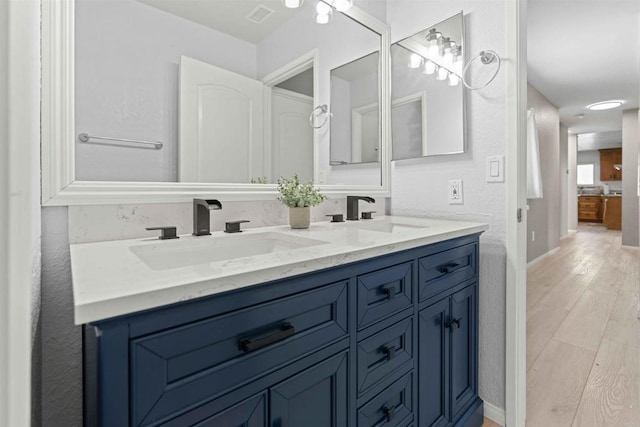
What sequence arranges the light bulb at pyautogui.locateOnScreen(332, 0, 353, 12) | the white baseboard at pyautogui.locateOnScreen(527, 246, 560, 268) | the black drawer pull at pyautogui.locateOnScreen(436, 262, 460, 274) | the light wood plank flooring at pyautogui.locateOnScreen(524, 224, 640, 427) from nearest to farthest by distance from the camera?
the black drawer pull at pyautogui.locateOnScreen(436, 262, 460, 274) → the light wood plank flooring at pyautogui.locateOnScreen(524, 224, 640, 427) → the light bulb at pyautogui.locateOnScreen(332, 0, 353, 12) → the white baseboard at pyautogui.locateOnScreen(527, 246, 560, 268)

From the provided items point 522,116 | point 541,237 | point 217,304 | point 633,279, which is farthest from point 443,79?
point 541,237

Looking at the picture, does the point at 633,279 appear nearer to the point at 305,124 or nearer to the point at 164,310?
the point at 305,124

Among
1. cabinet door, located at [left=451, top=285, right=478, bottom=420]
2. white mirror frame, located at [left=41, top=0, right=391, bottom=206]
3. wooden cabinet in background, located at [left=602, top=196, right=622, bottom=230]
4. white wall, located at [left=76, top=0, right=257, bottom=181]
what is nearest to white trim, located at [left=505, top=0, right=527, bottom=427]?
cabinet door, located at [left=451, top=285, right=478, bottom=420]

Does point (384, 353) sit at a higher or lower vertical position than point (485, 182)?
lower

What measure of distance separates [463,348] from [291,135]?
4.02 feet

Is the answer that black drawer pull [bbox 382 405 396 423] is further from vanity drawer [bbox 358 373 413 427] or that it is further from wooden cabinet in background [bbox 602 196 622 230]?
wooden cabinet in background [bbox 602 196 622 230]

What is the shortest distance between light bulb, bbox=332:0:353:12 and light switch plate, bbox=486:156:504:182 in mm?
1062

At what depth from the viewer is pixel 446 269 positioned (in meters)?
1.29

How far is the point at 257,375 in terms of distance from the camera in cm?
69

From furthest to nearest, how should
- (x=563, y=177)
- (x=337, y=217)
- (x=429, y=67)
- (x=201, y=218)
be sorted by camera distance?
(x=563, y=177)
(x=429, y=67)
(x=337, y=217)
(x=201, y=218)

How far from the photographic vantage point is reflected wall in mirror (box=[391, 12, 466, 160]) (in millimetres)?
1647

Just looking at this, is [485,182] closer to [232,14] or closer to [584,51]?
[232,14]

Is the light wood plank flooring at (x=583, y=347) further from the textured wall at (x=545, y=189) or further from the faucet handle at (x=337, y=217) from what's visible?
the faucet handle at (x=337, y=217)

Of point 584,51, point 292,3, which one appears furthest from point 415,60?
point 584,51
